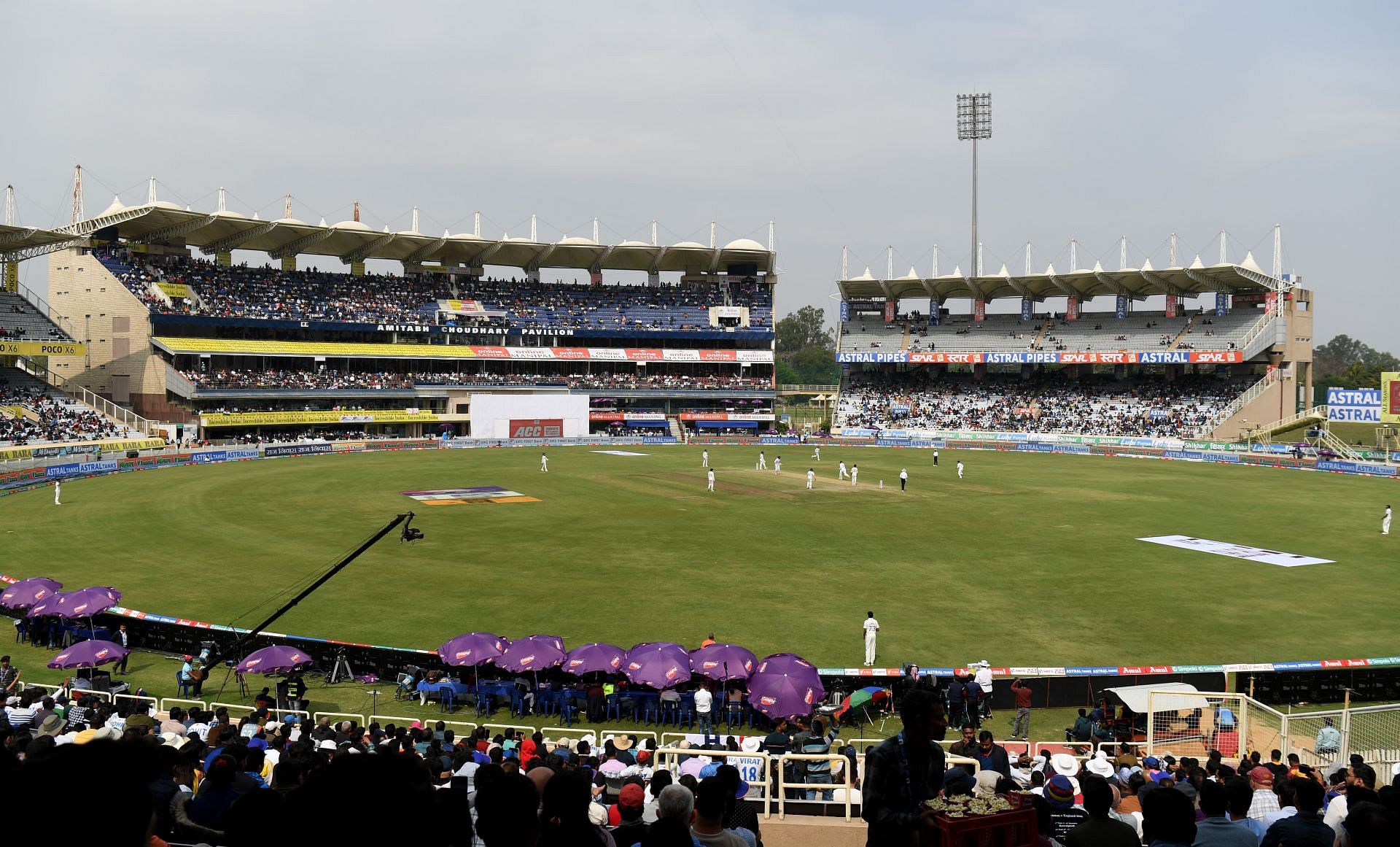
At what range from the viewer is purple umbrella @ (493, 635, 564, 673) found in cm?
1817

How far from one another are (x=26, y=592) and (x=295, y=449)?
5188cm

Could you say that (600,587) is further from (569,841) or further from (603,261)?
(603,261)

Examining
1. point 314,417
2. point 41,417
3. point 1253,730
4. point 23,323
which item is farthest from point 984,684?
point 23,323

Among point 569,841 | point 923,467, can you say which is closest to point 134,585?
point 569,841

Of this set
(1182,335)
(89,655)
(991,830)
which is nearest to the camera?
(991,830)

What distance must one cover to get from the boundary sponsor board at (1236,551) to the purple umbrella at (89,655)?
32.5 metres

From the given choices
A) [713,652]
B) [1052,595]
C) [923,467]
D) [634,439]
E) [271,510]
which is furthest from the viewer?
[634,439]

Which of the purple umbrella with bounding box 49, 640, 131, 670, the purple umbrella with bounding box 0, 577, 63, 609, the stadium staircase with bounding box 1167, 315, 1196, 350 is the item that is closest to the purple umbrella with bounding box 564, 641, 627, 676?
the purple umbrella with bounding box 49, 640, 131, 670

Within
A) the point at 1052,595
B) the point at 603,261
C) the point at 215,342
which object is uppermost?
the point at 603,261

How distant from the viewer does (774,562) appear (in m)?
31.0

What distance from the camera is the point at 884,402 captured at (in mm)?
100312

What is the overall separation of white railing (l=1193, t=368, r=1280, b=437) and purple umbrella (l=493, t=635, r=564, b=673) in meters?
77.1

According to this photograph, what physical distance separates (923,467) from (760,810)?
5466 cm

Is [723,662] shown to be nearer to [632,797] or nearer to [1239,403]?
[632,797]
